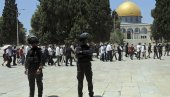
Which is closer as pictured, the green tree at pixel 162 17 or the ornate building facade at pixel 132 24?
the green tree at pixel 162 17

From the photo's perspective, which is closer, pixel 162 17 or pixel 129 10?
pixel 162 17

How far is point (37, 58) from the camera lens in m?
12.1

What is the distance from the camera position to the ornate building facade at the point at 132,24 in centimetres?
16062

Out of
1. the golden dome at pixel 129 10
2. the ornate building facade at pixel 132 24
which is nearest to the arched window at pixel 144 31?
the ornate building facade at pixel 132 24

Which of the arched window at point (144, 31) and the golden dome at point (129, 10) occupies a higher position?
the golden dome at point (129, 10)

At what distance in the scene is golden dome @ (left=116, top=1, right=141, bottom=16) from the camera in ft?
525

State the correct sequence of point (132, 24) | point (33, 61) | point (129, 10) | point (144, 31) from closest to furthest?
point (33, 61) → point (129, 10) → point (132, 24) → point (144, 31)

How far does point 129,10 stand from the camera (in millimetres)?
159375

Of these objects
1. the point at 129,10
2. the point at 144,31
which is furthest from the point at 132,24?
the point at 144,31

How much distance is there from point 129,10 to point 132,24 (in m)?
5.99

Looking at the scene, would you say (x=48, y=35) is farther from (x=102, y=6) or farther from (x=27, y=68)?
(x=27, y=68)

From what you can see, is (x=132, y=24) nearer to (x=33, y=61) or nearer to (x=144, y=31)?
(x=144, y=31)

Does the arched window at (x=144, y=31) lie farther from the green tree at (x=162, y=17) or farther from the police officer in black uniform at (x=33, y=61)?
the police officer in black uniform at (x=33, y=61)

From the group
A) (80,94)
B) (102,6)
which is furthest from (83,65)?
(102,6)
